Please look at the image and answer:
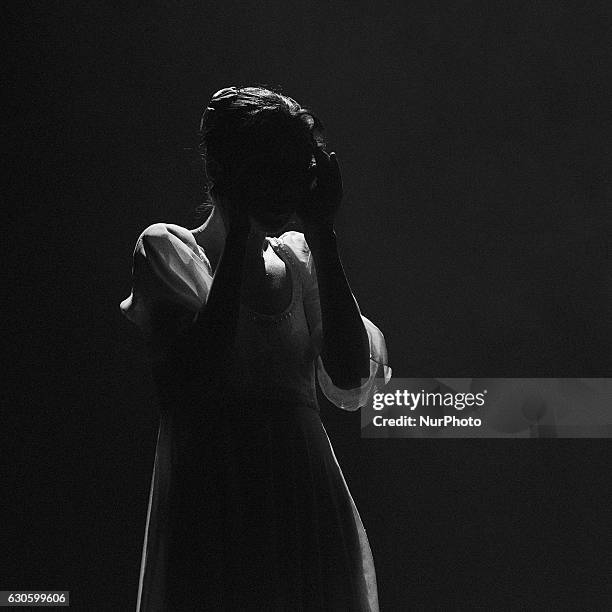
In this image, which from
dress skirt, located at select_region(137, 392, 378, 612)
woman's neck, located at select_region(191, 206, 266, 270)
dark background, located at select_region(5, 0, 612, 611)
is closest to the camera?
dress skirt, located at select_region(137, 392, 378, 612)

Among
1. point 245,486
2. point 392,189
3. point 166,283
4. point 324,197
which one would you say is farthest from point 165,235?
point 392,189

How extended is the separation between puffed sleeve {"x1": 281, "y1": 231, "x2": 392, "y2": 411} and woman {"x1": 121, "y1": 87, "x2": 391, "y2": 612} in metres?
0.02

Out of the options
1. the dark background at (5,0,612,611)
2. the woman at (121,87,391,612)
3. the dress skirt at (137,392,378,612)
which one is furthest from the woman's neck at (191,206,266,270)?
the dark background at (5,0,612,611)

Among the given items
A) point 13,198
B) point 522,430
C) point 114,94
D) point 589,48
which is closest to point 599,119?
point 589,48

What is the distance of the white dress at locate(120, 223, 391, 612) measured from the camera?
3.48 ft

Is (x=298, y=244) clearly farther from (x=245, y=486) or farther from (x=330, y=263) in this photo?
(x=245, y=486)

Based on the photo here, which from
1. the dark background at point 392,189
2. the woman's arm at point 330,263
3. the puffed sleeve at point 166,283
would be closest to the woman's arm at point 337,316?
the woman's arm at point 330,263

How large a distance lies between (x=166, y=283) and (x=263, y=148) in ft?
0.59

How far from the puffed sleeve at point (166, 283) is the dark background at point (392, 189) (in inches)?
53.5

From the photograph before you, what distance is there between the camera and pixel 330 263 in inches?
43.9

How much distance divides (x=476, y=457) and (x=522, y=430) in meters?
0.13

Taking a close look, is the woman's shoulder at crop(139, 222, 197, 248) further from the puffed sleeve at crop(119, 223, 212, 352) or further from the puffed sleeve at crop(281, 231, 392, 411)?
the puffed sleeve at crop(281, 231, 392, 411)

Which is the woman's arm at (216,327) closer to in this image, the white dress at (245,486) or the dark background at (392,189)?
the white dress at (245,486)

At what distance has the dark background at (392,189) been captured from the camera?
2449 millimetres
